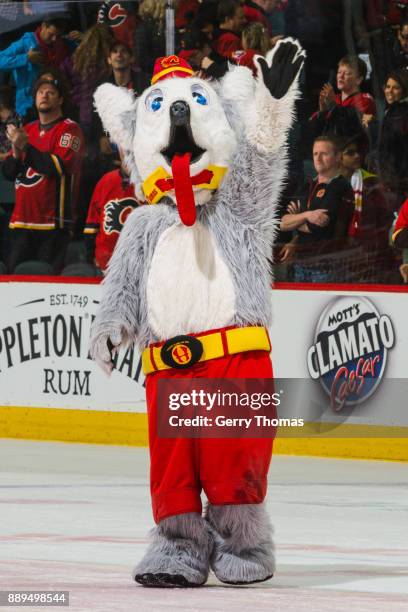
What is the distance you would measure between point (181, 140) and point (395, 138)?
4.27 meters

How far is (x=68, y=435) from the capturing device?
11.4 metres

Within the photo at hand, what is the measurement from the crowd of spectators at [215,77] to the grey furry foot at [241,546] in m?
4.12

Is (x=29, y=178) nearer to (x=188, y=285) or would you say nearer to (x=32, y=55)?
(x=32, y=55)

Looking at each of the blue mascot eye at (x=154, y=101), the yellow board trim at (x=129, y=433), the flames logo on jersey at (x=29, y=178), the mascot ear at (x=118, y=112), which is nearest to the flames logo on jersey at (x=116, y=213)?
the flames logo on jersey at (x=29, y=178)

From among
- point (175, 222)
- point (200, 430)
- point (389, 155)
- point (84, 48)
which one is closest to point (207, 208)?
point (175, 222)

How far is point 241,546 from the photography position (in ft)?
19.1

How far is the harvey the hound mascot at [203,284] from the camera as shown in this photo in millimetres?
5832

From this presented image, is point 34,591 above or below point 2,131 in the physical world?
below

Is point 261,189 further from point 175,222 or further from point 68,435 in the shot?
point 68,435

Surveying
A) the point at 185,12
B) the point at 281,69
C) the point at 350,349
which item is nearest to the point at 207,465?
the point at 281,69

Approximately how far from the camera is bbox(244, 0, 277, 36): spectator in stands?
10.5 m

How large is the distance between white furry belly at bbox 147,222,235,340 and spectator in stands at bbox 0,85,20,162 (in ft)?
18.9

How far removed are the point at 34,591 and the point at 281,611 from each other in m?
0.82

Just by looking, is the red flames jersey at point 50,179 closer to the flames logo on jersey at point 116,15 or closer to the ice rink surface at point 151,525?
the flames logo on jersey at point 116,15
